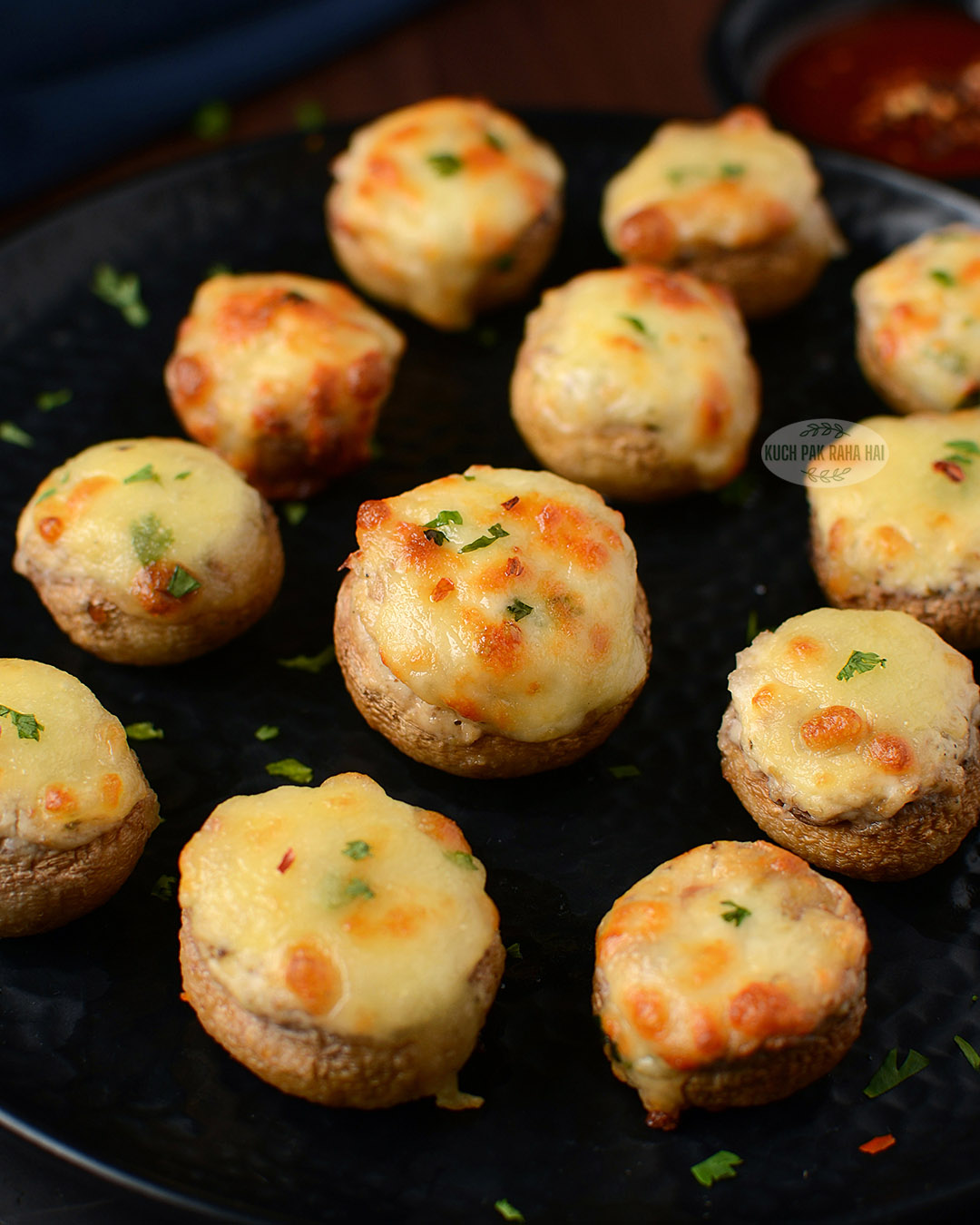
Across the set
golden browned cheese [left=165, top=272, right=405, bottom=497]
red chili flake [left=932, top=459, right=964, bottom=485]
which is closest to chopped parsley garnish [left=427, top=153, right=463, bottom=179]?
golden browned cheese [left=165, top=272, right=405, bottom=497]

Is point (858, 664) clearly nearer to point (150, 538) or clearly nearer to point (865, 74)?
point (150, 538)

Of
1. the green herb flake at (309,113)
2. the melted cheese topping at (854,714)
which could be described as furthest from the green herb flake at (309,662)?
the green herb flake at (309,113)

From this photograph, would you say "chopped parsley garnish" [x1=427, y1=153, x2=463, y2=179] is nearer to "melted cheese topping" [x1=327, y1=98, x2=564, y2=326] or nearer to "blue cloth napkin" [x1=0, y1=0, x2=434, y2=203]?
"melted cheese topping" [x1=327, y1=98, x2=564, y2=326]

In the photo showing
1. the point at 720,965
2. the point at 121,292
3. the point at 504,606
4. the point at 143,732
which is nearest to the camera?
the point at 720,965

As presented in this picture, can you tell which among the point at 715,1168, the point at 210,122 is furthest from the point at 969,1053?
the point at 210,122

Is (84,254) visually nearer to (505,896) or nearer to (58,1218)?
(505,896)

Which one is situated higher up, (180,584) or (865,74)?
(180,584)

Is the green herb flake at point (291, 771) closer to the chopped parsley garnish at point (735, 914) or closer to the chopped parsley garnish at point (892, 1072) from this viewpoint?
the chopped parsley garnish at point (735, 914)
